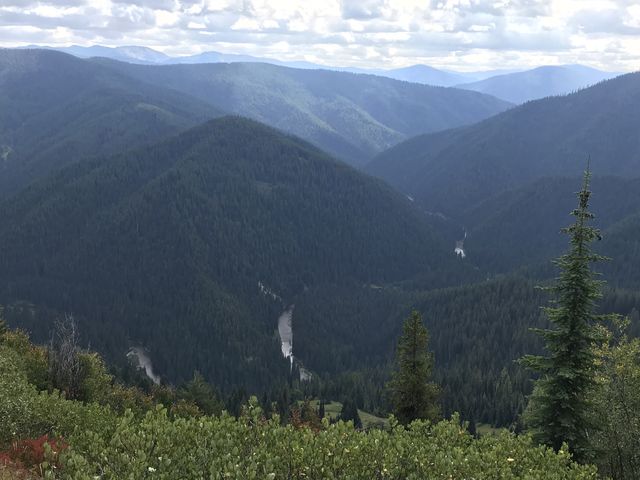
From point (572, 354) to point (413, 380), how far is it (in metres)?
23.3

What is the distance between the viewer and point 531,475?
663 inches

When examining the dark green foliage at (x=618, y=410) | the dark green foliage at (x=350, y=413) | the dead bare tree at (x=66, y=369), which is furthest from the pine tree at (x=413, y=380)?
the dark green foliage at (x=350, y=413)

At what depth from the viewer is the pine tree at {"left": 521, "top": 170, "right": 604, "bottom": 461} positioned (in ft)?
112

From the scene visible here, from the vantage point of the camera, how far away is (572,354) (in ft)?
113

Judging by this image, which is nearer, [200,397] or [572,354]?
[572,354]

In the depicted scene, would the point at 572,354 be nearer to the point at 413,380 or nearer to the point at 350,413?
the point at 413,380

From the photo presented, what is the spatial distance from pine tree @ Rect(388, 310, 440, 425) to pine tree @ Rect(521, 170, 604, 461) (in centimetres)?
2099

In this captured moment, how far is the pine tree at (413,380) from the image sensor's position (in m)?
55.9

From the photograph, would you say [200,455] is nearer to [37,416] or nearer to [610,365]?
[37,416]

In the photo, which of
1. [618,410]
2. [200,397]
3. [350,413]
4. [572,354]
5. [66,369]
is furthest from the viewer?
[350,413]

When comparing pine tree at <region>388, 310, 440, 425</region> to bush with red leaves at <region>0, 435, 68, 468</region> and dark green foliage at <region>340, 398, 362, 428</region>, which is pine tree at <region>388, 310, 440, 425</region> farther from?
dark green foliage at <region>340, 398, 362, 428</region>

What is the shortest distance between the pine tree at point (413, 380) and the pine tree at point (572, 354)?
68.9ft

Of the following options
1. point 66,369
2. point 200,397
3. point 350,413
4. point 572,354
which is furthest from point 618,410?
point 350,413

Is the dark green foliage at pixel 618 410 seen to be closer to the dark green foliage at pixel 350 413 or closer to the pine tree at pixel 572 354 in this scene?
the pine tree at pixel 572 354
